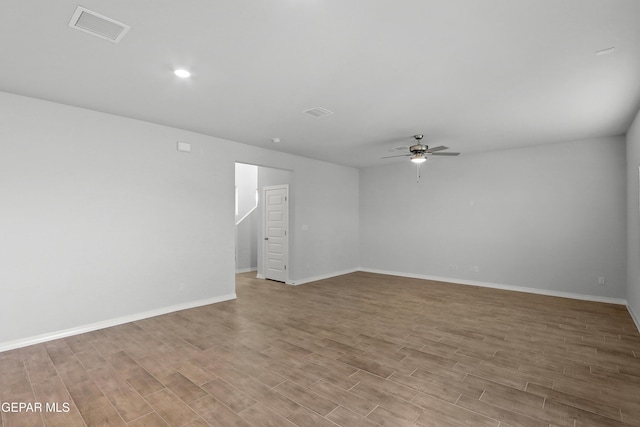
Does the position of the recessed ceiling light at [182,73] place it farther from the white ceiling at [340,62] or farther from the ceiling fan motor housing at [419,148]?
the ceiling fan motor housing at [419,148]

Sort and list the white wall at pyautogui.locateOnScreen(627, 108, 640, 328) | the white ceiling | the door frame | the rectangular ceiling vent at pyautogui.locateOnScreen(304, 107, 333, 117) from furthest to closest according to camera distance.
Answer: the door frame
the white wall at pyautogui.locateOnScreen(627, 108, 640, 328)
the rectangular ceiling vent at pyautogui.locateOnScreen(304, 107, 333, 117)
the white ceiling

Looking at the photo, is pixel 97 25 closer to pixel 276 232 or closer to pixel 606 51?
pixel 606 51

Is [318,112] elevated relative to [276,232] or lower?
elevated

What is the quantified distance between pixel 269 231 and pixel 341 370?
4784 mm

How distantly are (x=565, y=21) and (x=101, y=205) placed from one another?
5237 mm

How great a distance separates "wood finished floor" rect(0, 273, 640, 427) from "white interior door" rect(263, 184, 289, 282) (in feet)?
7.24

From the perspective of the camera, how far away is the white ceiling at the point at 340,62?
208 cm

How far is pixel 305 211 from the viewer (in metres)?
7.08

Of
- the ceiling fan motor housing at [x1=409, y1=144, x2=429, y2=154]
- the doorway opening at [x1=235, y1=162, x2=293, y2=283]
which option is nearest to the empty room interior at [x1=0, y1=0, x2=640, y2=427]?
the doorway opening at [x1=235, y1=162, x2=293, y2=283]

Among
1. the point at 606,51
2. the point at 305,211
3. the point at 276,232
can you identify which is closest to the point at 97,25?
the point at 606,51

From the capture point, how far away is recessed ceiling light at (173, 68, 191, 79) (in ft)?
9.51

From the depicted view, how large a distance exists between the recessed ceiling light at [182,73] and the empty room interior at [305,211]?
0.02 metres

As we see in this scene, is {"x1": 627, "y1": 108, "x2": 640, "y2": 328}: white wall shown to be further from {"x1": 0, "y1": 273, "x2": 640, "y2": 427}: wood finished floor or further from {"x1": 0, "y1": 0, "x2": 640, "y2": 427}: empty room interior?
{"x1": 0, "y1": 273, "x2": 640, "y2": 427}: wood finished floor

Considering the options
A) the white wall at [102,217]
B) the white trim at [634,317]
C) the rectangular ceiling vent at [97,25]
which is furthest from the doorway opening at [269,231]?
the white trim at [634,317]
